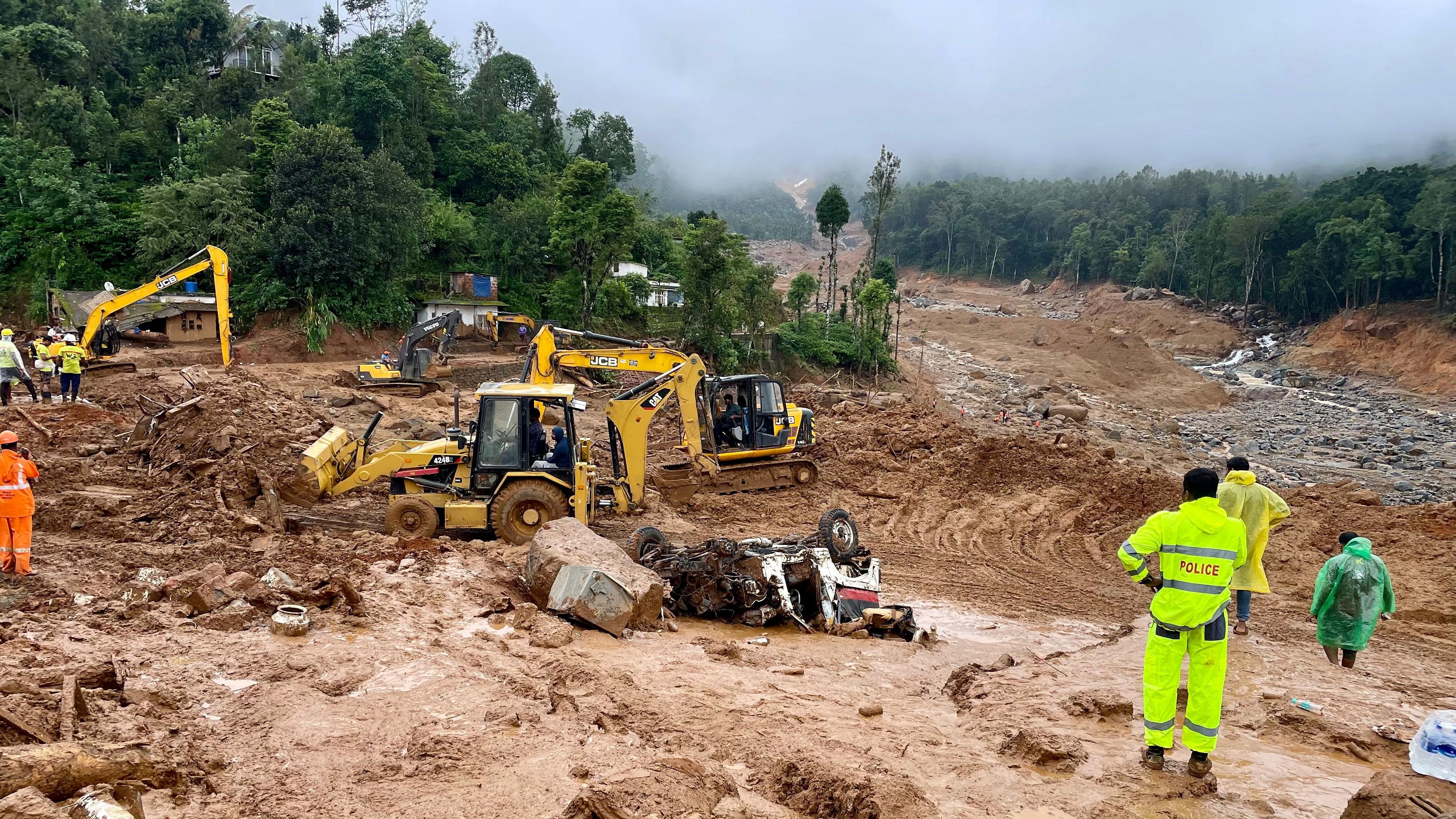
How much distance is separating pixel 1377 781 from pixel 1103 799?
1175 millimetres

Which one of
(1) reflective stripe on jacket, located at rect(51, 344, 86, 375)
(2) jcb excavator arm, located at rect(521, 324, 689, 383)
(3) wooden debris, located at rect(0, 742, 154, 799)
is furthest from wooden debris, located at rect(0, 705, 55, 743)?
(1) reflective stripe on jacket, located at rect(51, 344, 86, 375)

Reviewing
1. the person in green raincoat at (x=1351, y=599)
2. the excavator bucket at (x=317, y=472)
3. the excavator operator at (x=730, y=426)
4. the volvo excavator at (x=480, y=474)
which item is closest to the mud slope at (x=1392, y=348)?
the excavator operator at (x=730, y=426)

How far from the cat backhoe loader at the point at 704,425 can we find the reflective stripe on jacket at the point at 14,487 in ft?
19.4

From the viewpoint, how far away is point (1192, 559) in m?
4.57

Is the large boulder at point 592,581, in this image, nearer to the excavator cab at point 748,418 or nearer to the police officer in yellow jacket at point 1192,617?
the police officer in yellow jacket at point 1192,617

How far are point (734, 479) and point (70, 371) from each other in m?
12.0

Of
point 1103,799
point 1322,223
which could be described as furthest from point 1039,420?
point 1322,223

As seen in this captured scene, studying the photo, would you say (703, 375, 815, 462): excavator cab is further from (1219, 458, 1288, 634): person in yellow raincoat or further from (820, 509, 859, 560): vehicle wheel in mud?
(1219, 458, 1288, 634): person in yellow raincoat

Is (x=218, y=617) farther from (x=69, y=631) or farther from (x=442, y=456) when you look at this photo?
(x=442, y=456)

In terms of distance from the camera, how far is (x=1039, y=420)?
81.6 ft

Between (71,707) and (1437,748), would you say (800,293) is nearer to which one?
(1437,748)

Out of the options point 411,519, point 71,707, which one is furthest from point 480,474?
point 71,707

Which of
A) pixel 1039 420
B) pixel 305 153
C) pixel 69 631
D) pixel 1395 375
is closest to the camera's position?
pixel 69 631

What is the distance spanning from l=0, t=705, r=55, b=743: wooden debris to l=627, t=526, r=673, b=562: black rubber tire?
5.63 m
